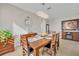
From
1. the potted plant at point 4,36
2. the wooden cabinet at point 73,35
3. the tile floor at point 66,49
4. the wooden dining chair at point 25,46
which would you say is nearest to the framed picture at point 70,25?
the wooden cabinet at point 73,35

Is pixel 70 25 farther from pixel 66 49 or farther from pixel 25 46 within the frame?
pixel 25 46

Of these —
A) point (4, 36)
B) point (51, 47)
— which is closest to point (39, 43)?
point (51, 47)

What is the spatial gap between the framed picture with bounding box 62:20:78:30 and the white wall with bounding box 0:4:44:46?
0.46 meters

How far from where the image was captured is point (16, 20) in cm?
173

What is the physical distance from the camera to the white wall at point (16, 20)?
1678 millimetres

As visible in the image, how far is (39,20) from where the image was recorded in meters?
1.79

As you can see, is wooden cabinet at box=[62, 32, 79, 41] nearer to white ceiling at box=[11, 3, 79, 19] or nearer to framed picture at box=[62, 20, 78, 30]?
framed picture at box=[62, 20, 78, 30]

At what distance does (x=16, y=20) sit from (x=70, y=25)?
0.98 m

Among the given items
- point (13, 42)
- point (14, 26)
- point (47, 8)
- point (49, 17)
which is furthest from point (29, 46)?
point (47, 8)

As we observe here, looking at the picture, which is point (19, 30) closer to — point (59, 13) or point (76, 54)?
point (59, 13)

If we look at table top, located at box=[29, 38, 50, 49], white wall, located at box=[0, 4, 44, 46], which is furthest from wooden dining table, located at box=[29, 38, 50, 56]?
white wall, located at box=[0, 4, 44, 46]

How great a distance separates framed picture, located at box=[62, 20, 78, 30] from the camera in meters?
1.71

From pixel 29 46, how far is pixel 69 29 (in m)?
0.80

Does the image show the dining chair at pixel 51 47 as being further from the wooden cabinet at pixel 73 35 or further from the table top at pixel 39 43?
the wooden cabinet at pixel 73 35
